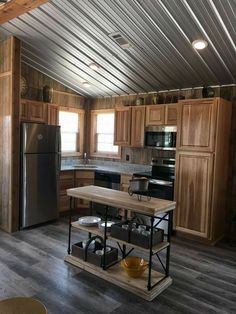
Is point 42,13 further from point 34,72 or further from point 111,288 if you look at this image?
point 111,288

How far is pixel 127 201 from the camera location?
279cm

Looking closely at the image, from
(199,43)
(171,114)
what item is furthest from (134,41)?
(171,114)

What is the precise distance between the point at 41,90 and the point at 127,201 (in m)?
3.41

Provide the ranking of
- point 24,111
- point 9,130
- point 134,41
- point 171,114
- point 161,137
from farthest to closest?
point 24,111, point 161,137, point 171,114, point 9,130, point 134,41

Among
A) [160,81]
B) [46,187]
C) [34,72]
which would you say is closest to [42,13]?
[34,72]

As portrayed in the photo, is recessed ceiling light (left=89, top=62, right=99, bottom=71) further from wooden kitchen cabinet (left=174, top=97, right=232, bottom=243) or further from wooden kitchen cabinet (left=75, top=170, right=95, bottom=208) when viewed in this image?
wooden kitchen cabinet (left=75, top=170, right=95, bottom=208)

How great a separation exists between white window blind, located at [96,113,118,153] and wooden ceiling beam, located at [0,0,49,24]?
9.31ft

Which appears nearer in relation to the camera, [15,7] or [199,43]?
[199,43]

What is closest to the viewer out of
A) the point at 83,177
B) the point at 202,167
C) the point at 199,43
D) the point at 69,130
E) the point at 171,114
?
Answer: the point at 199,43

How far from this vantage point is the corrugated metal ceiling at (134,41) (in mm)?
2918

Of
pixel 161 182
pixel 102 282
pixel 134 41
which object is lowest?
pixel 102 282

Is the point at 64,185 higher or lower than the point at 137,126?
lower

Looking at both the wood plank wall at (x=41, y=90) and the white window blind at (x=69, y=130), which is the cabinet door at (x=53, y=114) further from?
the white window blind at (x=69, y=130)

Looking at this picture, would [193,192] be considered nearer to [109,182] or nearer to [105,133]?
[109,182]
